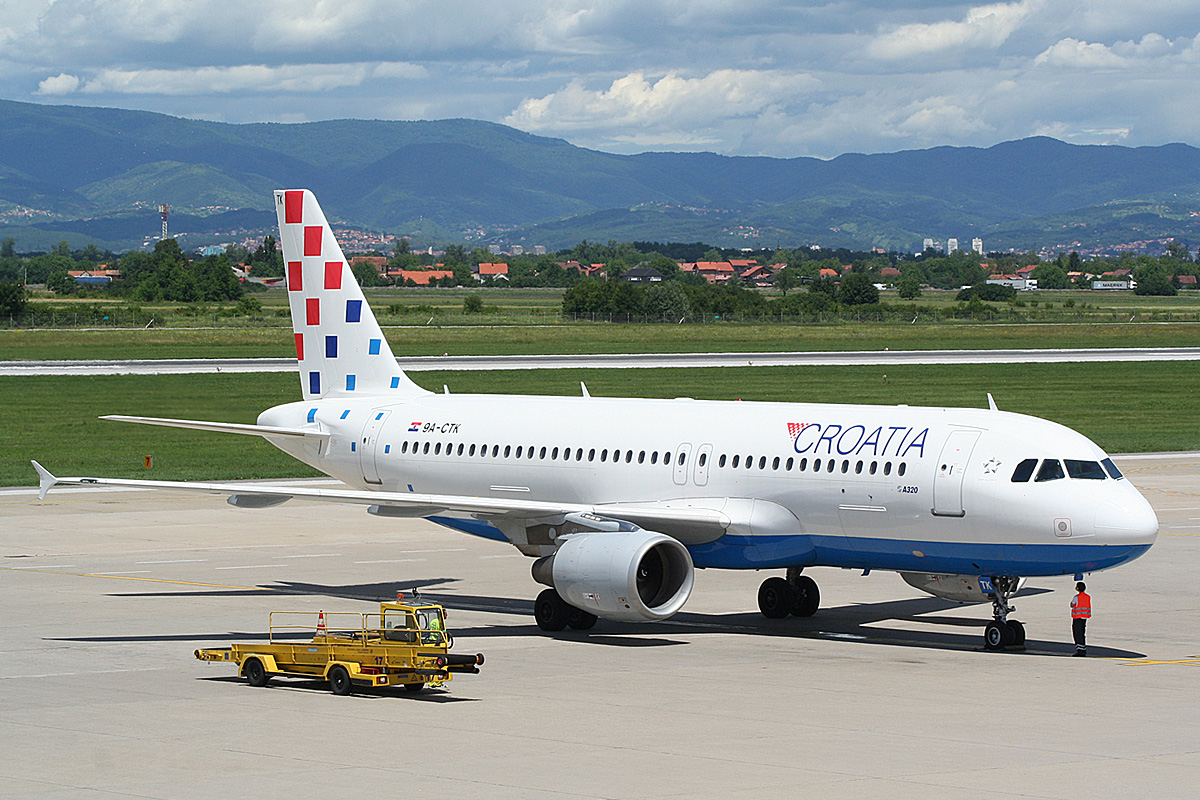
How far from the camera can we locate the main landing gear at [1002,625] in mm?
28656

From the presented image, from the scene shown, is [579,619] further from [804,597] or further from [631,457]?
[804,597]

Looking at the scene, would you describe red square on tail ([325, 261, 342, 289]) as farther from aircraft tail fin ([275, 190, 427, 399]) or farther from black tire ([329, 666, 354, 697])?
black tire ([329, 666, 354, 697])

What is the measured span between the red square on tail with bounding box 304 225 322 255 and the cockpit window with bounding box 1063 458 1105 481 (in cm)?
1887

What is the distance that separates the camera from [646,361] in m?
115

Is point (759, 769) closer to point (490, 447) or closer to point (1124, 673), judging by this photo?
point (1124, 673)

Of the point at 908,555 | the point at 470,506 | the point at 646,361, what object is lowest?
the point at 908,555

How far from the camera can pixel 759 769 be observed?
62.6ft

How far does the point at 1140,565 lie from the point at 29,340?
116066mm

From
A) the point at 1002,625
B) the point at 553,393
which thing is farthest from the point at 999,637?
the point at 553,393

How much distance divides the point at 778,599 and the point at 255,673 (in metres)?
11.6

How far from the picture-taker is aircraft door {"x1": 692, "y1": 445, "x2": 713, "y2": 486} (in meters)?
31.1

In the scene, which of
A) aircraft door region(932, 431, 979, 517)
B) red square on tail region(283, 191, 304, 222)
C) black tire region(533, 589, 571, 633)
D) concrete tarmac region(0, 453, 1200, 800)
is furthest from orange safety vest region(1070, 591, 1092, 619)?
red square on tail region(283, 191, 304, 222)

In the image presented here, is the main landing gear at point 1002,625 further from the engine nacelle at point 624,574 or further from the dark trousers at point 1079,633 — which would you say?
the engine nacelle at point 624,574

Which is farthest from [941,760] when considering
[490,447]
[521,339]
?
[521,339]
